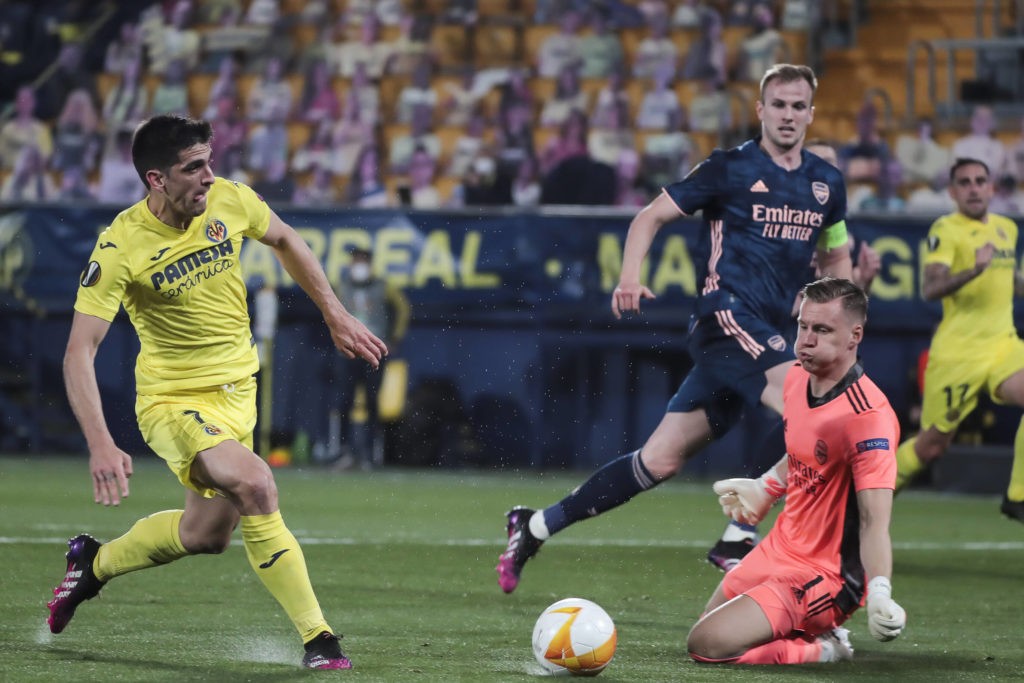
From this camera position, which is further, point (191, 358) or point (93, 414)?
point (191, 358)

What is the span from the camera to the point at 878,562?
18.0 ft

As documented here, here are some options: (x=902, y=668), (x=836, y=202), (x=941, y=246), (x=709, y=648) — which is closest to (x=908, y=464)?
(x=941, y=246)

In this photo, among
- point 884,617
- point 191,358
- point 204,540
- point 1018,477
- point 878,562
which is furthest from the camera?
point 1018,477

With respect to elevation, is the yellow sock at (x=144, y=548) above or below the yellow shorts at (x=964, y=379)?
below

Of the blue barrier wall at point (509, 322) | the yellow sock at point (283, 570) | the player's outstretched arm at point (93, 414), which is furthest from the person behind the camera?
the blue barrier wall at point (509, 322)

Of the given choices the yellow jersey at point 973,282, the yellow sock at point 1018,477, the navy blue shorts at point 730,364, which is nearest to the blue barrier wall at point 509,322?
the yellow jersey at point 973,282

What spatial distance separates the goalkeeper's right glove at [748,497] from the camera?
602cm

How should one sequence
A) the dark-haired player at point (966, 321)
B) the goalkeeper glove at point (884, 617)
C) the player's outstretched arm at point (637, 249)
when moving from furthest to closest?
the dark-haired player at point (966, 321), the player's outstretched arm at point (637, 249), the goalkeeper glove at point (884, 617)

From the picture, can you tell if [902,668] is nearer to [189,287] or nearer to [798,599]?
[798,599]

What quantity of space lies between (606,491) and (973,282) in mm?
3593

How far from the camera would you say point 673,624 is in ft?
23.2

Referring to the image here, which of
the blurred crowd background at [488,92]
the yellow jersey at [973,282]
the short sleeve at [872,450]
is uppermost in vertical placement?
the blurred crowd background at [488,92]

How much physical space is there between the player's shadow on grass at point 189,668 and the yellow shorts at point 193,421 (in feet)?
2.08

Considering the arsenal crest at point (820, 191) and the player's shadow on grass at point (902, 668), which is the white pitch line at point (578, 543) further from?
the player's shadow on grass at point (902, 668)
